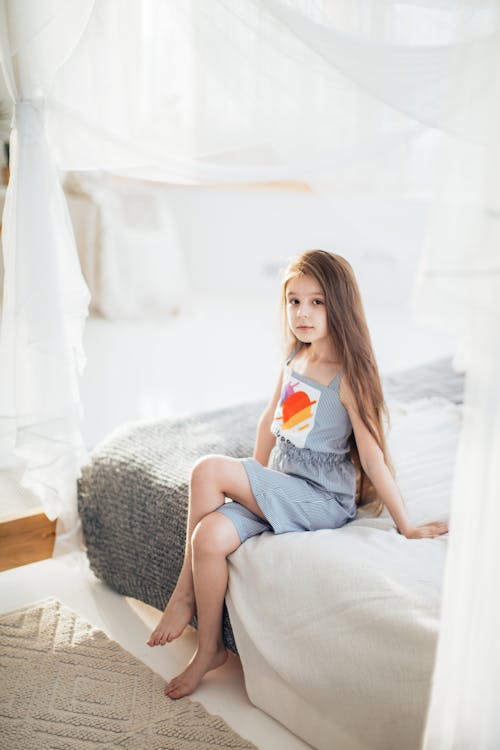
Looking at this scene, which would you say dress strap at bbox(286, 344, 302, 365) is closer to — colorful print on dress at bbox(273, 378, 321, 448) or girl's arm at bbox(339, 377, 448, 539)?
colorful print on dress at bbox(273, 378, 321, 448)

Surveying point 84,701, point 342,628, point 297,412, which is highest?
point 297,412

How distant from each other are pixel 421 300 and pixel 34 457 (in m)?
0.97

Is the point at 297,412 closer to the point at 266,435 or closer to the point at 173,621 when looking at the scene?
the point at 266,435

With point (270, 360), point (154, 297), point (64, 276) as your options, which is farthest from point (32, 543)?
point (154, 297)

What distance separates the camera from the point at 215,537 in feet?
4.98

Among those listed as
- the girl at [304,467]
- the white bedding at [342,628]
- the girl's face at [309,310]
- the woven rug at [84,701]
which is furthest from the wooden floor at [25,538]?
the girl's face at [309,310]

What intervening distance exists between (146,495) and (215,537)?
31cm

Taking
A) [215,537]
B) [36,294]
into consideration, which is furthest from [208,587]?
[36,294]

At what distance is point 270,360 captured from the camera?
400cm

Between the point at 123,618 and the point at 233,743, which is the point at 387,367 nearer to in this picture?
the point at 123,618

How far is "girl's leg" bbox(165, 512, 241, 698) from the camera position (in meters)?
1.51

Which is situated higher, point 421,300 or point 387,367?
point 421,300

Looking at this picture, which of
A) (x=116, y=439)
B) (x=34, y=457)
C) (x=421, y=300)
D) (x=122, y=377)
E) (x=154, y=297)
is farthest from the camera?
(x=154, y=297)

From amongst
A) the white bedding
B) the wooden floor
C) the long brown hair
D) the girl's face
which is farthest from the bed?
the girl's face
